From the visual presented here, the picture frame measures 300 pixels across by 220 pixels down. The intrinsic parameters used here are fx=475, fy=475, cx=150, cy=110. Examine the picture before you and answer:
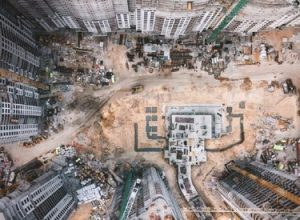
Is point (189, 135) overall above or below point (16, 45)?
below

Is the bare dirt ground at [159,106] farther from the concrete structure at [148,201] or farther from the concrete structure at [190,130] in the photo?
the concrete structure at [148,201]

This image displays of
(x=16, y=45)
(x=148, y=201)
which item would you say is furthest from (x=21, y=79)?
(x=148, y=201)

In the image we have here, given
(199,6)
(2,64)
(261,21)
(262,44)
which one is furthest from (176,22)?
(2,64)

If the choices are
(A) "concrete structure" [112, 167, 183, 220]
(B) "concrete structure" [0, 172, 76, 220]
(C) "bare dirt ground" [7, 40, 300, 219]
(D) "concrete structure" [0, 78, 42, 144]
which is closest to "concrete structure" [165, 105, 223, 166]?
(C) "bare dirt ground" [7, 40, 300, 219]

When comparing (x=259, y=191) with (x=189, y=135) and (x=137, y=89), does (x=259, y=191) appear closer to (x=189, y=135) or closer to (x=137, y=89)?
(x=189, y=135)

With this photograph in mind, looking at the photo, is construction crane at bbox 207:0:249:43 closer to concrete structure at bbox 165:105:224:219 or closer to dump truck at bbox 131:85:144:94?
concrete structure at bbox 165:105:224:219

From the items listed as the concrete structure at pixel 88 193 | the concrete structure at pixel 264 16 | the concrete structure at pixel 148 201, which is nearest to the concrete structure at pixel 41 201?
the concrete structure at pixel 88 193
